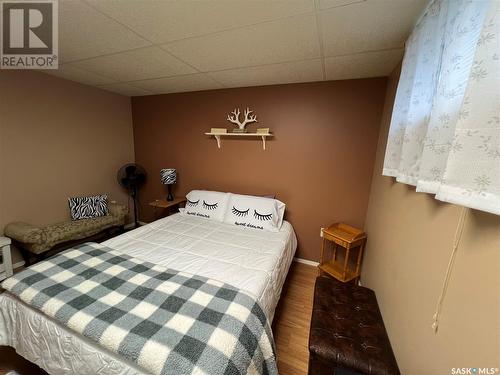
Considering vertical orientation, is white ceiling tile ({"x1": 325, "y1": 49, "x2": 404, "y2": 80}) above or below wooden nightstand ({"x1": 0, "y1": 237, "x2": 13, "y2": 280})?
above

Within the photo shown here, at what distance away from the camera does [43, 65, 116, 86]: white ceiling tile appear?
2221mm

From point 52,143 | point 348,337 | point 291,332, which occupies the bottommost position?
point 291,332

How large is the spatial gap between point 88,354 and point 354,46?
2.46 metres

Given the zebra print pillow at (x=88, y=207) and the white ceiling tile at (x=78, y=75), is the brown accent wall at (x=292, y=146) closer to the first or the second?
the white ceiling tile at (x=78, y=75)

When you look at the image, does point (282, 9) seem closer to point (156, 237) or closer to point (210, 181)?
point (156, 237)

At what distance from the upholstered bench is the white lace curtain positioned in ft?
10.8

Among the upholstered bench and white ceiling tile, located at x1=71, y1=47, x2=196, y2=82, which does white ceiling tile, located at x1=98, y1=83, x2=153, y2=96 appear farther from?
the upholstered bench

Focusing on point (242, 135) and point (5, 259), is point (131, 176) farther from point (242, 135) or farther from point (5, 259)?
point (242, 135)

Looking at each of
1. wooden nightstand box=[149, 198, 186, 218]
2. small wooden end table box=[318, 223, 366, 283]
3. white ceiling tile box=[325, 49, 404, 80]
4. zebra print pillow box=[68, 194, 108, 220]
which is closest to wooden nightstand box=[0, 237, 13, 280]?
zebra print pillow box=[68, 194, 108, 220]

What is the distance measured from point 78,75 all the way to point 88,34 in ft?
4.26

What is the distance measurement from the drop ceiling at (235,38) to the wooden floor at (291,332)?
2.24 metres

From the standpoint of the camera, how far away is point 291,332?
1.65 m

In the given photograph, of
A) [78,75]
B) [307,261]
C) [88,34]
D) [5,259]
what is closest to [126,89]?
[78,75]

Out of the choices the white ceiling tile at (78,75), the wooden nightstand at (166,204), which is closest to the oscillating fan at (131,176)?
the wooden nightstand at (166,204)
